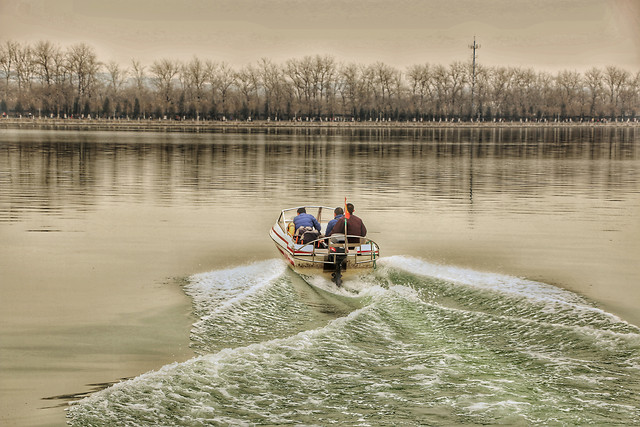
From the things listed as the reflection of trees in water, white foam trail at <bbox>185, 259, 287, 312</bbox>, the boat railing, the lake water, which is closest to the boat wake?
the lake water

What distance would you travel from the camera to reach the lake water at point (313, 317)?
40.3ft

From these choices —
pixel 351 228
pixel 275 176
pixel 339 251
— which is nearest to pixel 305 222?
pixel 351 228

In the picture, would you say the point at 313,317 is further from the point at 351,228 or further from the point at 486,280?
the point at 486,280

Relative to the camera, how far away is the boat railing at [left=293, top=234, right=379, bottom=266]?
71.5ft

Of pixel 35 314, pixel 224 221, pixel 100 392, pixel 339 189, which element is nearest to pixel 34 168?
pixel 339 189

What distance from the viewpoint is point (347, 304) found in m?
19.5

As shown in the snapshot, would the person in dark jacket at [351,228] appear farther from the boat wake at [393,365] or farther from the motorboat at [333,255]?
the boat wake at [393,365]

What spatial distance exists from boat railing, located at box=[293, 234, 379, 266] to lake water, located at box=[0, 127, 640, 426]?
76 centimetres

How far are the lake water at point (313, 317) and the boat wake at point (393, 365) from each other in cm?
5

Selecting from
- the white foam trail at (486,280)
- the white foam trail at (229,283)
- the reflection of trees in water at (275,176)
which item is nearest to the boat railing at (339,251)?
the white foam trail at (229,283)

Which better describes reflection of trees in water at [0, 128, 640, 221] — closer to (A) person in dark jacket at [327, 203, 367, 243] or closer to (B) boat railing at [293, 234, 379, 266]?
(B) boat railing at [293, 234, 379, 266]

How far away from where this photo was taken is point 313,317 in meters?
18.2

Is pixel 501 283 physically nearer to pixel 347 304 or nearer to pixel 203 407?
pixel 347 304

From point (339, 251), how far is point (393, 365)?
8.11m
